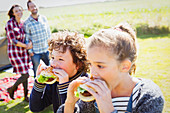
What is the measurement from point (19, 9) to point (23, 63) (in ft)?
5.32

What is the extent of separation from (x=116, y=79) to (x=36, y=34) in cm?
457

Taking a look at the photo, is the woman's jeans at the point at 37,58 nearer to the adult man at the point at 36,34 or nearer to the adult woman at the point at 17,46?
the adult man at the point at 36,34

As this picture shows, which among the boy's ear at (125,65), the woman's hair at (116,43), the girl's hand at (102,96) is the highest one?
the woman's hair at (116,43)

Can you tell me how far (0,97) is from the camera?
19.2 feet

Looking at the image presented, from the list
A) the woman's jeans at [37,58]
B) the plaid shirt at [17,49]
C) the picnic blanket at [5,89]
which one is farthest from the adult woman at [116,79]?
the picnic blanket at [5,89]

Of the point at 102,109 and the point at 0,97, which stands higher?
the point at 102,109

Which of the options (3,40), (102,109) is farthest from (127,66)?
(3,40)

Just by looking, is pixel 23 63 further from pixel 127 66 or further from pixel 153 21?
pixel 153 21

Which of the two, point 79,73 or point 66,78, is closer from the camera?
point 66,78

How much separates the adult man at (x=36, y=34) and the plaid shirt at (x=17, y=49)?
222mm

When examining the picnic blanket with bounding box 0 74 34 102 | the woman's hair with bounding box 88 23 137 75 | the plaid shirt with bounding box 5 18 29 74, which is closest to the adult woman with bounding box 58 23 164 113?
the woman's hair with bounding box 88 23 137 75

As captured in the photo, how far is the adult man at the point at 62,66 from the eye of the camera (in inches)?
91.0

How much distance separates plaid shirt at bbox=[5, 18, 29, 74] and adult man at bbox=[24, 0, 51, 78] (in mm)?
222

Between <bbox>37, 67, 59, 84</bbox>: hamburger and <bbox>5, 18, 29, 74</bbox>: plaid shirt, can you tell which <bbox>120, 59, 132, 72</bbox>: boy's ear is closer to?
<bbox>37, 67, 59, 84</bbox>: hamburger
